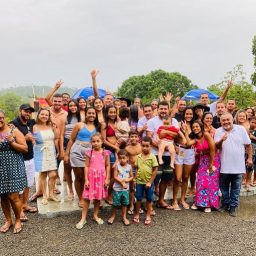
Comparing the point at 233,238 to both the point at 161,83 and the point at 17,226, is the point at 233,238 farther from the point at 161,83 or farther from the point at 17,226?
the point at 161,83

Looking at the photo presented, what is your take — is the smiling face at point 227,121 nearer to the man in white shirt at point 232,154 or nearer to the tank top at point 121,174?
the man in white shirt at point 232,154

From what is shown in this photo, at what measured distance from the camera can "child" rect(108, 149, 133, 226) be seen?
5465 millimetres

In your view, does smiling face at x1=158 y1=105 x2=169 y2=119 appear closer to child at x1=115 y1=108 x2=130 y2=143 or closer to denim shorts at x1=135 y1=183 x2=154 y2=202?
child at x1=115 y1=108 x2=130 y2=143

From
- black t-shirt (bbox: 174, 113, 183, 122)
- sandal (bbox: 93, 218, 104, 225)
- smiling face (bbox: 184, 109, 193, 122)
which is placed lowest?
sandal (bbox: 93, 218, 104, 225)

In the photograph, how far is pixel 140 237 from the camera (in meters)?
5.04

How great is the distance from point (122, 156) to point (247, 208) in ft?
9.73

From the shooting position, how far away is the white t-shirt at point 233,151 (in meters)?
6.06

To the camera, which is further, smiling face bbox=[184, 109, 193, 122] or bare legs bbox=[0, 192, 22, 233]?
smiling face bbox=[184, 109, 193, 122]

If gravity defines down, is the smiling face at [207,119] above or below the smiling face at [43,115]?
below

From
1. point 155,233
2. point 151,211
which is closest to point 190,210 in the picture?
point 151,211

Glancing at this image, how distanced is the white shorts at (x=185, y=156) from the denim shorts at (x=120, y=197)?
1.29 meters

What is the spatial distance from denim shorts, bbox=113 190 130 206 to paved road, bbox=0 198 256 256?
1.30 ft

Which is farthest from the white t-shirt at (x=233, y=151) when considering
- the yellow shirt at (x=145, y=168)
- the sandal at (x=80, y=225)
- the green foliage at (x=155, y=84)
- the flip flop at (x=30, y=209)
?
the green foliage at (x=155, y=84)

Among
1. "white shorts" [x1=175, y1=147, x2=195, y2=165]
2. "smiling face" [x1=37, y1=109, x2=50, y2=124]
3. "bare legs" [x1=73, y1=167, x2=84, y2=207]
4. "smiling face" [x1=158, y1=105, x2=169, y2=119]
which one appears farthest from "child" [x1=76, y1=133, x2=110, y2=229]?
"white shorts" [x1=175, y1=147, x2=195, y2=165]
